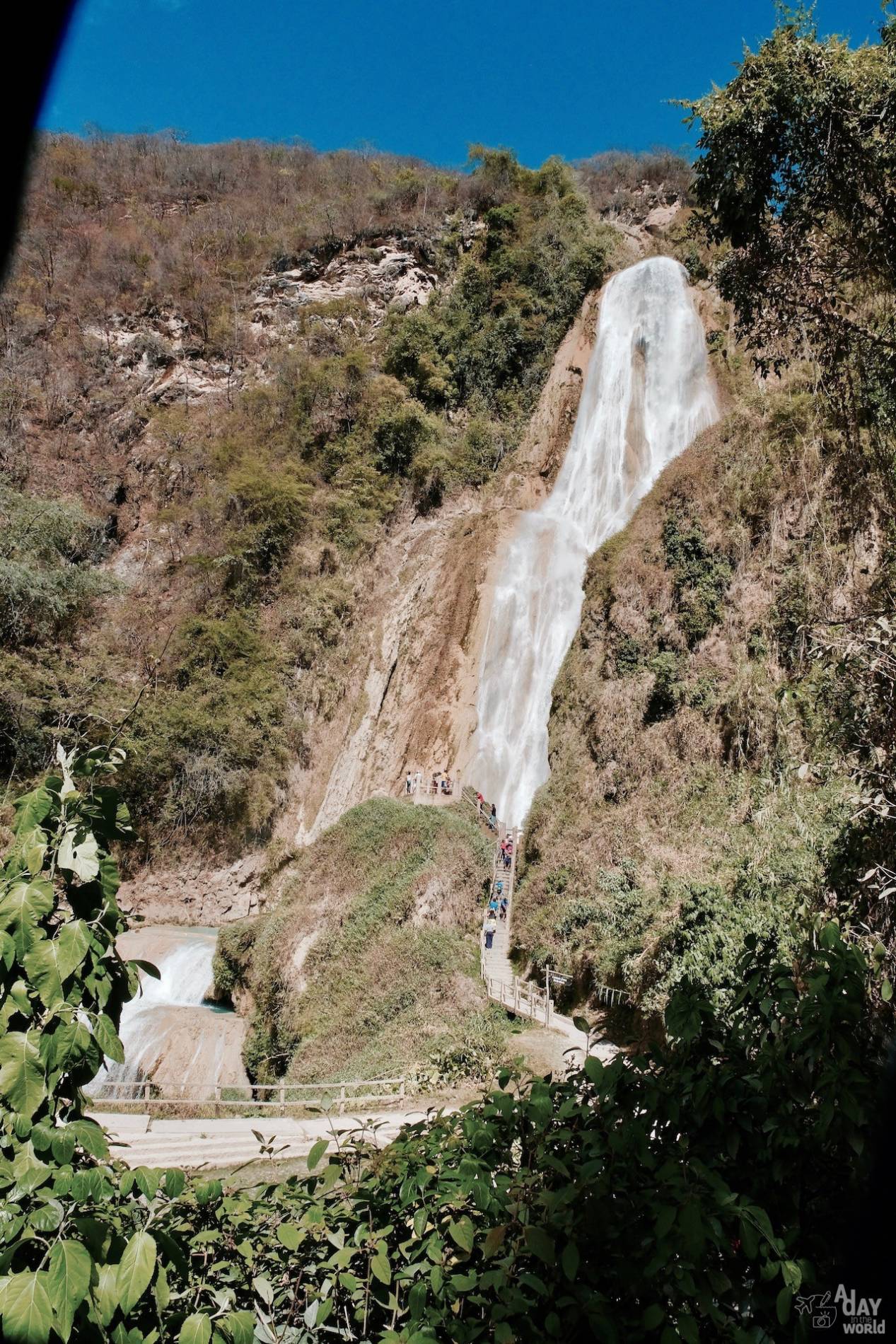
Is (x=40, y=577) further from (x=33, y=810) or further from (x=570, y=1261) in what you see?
(x=570, y=1261)

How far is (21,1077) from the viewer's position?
184cm

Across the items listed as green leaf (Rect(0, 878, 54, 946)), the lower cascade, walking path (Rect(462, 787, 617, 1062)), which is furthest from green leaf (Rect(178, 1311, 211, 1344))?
the lower cascade

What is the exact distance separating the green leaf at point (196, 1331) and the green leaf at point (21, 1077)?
0.60 meters

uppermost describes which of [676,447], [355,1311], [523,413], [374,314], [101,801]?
[374,314]

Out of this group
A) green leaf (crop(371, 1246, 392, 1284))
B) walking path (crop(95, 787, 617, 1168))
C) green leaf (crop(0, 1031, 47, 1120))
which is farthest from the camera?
walking path (crop(95, 787, 617, 1168))

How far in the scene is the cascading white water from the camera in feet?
84.6

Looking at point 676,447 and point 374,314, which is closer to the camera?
point 676,447

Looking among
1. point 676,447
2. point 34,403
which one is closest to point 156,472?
point 34,403

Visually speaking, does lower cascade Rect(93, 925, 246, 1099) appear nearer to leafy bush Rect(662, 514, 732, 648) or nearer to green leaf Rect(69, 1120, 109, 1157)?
green leaf Rect(69, 1120, 109, 1157)

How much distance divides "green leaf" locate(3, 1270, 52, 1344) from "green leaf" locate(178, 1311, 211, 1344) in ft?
1.10

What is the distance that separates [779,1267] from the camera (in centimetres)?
176

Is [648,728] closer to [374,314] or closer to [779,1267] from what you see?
[779,1267]

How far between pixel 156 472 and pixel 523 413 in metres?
18.7

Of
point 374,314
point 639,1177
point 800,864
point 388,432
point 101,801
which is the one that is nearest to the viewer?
point 639,1177
